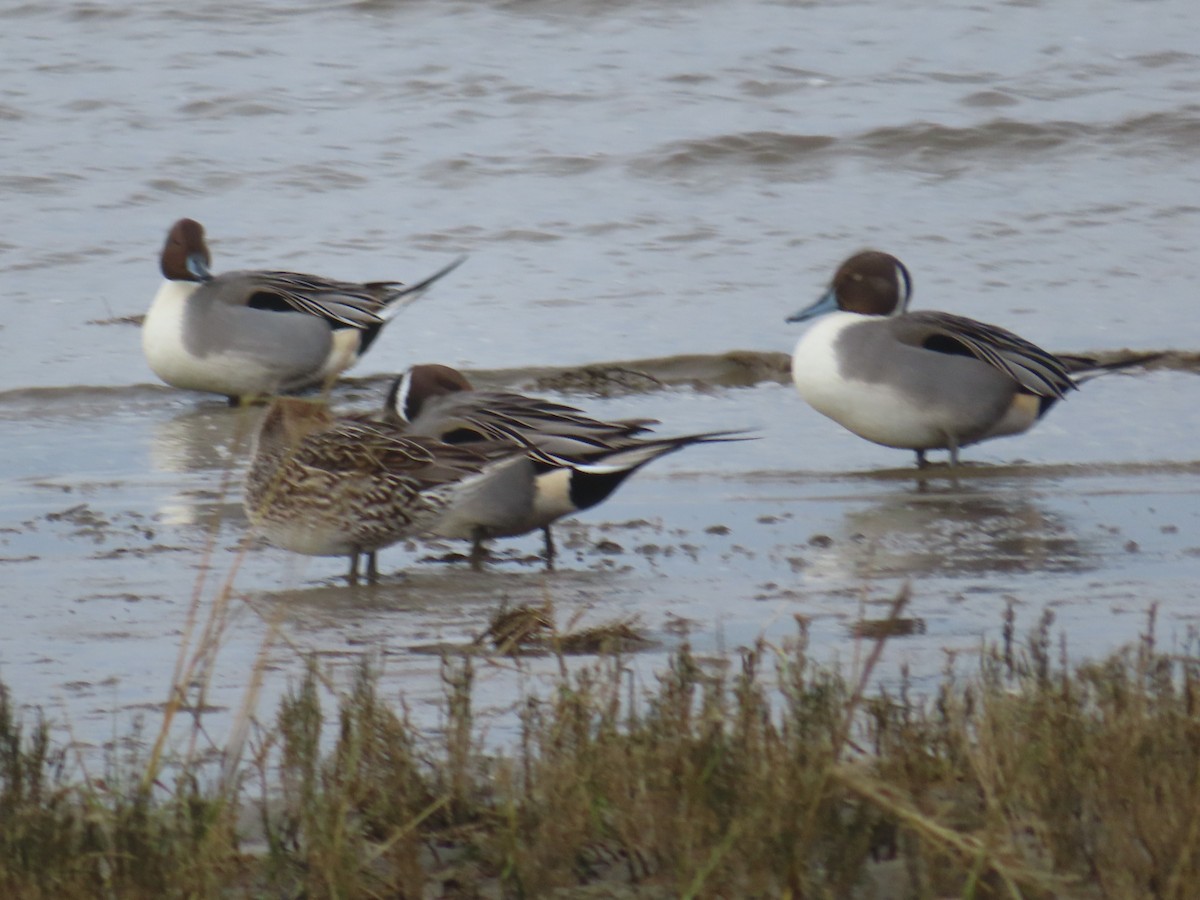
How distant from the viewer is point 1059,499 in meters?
6.41

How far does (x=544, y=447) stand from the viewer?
17.9ft

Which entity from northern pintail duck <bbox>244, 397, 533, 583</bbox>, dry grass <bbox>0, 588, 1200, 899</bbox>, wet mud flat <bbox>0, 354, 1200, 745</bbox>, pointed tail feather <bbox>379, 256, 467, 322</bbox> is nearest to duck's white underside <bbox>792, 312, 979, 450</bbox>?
wet mud flat <bbox>0, 354, 1200, 745</bbox>

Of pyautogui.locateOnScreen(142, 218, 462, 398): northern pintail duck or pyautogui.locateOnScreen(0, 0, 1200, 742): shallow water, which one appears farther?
pyautogui.locateOnScreen(142, 218, 462, 398): northern pintail duck

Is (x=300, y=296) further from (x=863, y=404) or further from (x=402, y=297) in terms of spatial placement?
(x=863, y=404)

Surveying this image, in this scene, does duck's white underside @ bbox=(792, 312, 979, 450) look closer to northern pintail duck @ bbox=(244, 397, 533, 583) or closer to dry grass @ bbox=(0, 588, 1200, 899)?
northern pintail duck @ bbox=(244, 397, 533, 583)

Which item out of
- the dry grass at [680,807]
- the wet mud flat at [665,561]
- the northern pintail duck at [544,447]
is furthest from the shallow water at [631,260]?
the dry grass at [680,807]

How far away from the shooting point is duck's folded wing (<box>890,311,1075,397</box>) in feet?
23.1

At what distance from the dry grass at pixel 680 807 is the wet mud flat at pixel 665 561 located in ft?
0.75

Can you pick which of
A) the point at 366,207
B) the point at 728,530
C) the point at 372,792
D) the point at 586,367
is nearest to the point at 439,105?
the point at 366,207

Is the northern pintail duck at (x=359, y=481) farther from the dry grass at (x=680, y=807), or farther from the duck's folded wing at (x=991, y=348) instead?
the duck's folded wing at (x=991, y=348)

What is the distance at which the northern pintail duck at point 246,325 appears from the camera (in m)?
8.87

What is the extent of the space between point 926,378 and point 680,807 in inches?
175

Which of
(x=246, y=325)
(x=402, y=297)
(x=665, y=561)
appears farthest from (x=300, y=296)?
(x=665, y=561)

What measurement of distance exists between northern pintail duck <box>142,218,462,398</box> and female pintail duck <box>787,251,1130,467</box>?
2.63 m
